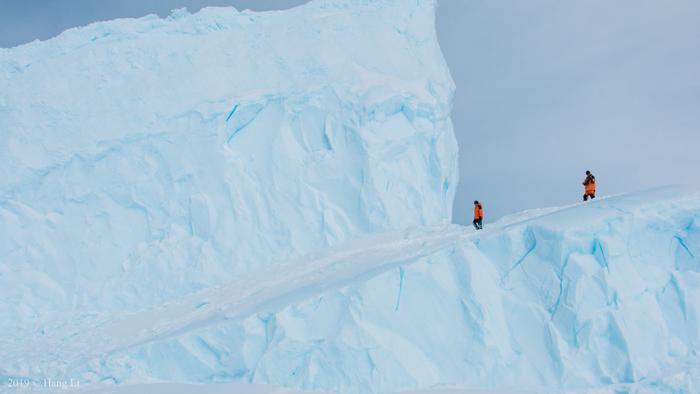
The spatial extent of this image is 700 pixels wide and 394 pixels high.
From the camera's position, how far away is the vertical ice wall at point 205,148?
12477 mm

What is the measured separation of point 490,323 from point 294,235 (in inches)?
220

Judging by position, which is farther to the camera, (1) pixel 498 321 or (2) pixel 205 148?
(2) pixel 205 148

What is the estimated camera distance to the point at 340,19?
632 inches

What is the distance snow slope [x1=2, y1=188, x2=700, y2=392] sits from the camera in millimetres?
7625

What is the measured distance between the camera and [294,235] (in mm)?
12742

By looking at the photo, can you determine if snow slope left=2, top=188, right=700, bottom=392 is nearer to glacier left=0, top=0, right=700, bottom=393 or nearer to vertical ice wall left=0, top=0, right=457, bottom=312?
glacier left=0, top=0, right=700, bottom=393

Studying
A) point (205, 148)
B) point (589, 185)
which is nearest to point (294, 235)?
point (205, 148)

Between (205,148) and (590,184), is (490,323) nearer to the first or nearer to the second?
(590,184)

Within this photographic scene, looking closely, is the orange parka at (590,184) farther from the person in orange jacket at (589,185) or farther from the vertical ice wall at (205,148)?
the vertical ice wall at (205,148)

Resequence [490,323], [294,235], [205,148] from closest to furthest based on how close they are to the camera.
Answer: [490,323] → [294,235] → [205,148]

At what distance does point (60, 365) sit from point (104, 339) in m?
1.06

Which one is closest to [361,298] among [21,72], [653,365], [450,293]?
[450,293]

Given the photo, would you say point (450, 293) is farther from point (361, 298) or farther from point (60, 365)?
point (60, 365)

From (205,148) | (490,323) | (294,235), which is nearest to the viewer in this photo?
(490,323)
